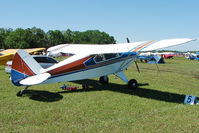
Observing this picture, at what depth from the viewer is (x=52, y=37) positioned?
9088 cm

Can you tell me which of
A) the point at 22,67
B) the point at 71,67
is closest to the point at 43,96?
the point at 22,67

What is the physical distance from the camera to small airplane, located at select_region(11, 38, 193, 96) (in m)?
6.09

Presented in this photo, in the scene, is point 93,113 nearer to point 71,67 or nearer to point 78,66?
point 71,67

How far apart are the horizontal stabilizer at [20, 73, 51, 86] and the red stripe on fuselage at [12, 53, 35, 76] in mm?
320

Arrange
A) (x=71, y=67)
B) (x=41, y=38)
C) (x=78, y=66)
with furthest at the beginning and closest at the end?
(x=41, y=38), (x=78, y=66), (x=71, y=67)

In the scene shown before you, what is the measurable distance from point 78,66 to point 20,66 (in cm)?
218

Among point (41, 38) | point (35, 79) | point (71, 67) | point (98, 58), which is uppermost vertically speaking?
point (41, 38)

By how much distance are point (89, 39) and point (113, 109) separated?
118 meters

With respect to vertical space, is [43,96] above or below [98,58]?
below

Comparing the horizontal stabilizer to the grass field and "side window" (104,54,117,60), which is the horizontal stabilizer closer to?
the grass field

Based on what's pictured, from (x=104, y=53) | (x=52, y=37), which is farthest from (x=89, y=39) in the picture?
(x=104, y=53)

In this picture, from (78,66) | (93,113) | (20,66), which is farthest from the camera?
(78,66)

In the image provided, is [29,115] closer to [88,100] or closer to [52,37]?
[88,100]

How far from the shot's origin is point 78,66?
7285mm
